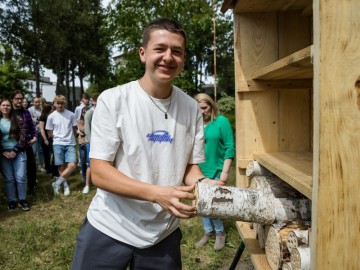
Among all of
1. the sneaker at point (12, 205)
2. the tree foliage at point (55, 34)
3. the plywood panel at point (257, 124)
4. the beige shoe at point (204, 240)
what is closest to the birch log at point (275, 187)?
the plywood panel at point (257, 124)

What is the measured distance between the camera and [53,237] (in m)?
4.79

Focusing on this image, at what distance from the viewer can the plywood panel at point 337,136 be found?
1187 millimetres

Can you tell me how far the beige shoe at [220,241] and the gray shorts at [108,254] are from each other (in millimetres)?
2423

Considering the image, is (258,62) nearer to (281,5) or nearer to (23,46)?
(281,5)

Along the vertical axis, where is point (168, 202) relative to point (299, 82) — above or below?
below

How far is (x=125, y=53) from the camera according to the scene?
8352 millimetres

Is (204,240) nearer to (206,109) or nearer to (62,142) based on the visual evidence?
(206,109)

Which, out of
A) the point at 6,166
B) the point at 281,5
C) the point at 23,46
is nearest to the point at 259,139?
the point at 281,5

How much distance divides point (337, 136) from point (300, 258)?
0.56m

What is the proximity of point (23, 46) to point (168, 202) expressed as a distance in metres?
29.9

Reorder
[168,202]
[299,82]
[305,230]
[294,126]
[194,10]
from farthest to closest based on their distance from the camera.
A: [194,10]
[294,126]
[299,82]
[305,230]
[168,202]

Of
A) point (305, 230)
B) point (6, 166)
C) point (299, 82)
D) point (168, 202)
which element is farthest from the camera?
point (6, 166)

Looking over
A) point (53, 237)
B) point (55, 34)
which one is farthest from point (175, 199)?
point (55, 34)

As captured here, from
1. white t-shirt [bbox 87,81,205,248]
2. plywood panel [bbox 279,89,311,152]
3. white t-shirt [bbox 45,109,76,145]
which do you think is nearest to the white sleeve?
white t-shirt [bbox 87,81,205,248]
